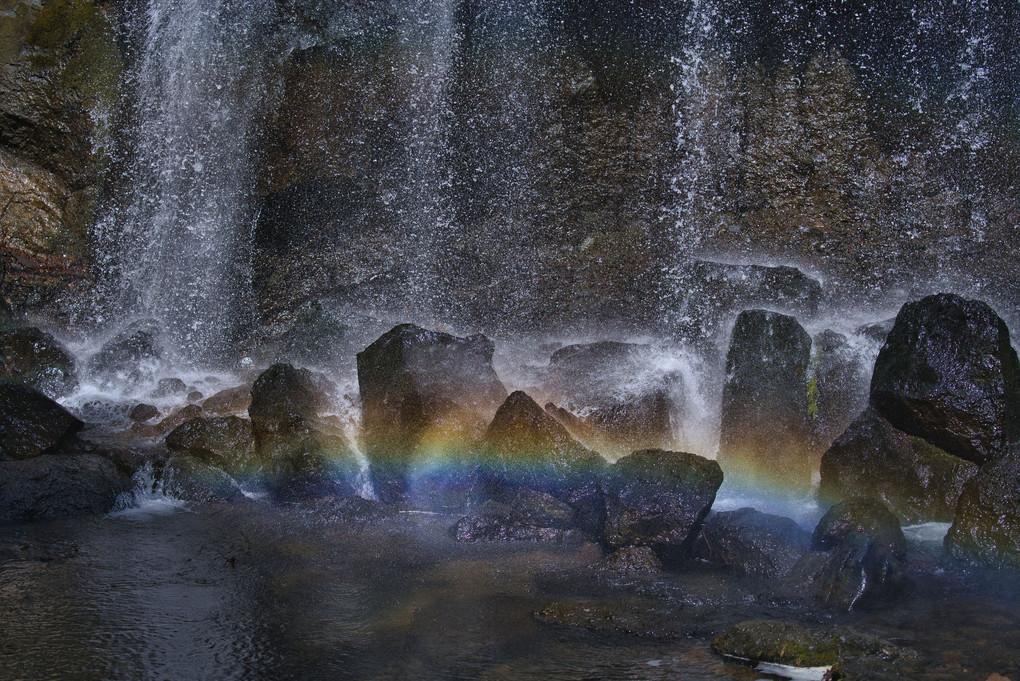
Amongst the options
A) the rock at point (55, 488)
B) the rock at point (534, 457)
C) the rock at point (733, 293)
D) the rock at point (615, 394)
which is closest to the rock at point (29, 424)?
the rock at point (55, 488)

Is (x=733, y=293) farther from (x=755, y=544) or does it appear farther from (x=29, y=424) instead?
(x=29, y=424)

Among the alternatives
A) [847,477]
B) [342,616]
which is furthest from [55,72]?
[847,477]

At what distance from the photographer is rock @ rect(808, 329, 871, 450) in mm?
8438

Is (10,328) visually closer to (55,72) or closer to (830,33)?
(55,72)

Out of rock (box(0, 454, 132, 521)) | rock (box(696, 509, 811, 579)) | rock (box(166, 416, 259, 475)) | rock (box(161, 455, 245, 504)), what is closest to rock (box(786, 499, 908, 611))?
rock (box(696, 509, 811, 579))

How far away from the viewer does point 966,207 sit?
32.5 feet

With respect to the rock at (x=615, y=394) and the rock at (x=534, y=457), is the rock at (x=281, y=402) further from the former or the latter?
the rock at (x=615, y=394)

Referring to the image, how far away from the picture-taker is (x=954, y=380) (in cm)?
697

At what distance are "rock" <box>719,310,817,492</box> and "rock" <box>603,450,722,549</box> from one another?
182 centimetres

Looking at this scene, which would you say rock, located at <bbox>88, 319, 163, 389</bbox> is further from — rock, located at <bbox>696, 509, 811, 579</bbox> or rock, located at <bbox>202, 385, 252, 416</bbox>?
rock, located at <bbox>696, 509, 811, 579</bbox>

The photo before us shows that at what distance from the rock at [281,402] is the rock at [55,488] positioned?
54.2 inches

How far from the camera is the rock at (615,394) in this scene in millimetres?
8461

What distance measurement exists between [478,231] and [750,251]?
3.20 metres

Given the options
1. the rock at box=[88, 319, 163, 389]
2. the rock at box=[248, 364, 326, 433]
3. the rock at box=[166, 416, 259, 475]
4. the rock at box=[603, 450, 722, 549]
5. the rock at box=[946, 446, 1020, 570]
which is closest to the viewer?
the rock at box=[946, 446, 1020, 570]
